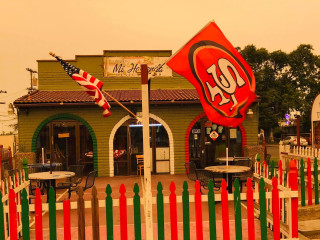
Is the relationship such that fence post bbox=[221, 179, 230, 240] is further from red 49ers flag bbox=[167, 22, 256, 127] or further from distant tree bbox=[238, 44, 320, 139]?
distant tree bbox=[238, 44, 320, 139]

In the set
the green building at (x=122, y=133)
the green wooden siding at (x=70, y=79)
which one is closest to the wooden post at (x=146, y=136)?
the green building at (x=122, y=133)

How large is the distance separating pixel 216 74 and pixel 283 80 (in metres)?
35.5

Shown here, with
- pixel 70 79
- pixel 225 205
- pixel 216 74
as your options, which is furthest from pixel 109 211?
pixel 70 79

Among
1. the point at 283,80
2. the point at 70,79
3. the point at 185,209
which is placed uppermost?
the point at 283,80

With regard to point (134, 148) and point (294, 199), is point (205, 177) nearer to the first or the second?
point (294, 199)

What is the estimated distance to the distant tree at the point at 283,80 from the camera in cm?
3534

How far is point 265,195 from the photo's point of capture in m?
4.69

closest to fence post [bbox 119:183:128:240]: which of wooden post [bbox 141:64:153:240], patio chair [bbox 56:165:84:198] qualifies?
wooden post [bbox 141:64:153:240]

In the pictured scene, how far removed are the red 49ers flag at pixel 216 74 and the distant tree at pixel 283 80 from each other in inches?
1265

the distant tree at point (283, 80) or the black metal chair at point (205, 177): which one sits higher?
the distant tree at point (283, 80)

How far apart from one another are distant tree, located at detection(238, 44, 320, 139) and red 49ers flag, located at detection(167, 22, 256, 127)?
1265 inches

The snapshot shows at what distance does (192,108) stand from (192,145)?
5.52 ft

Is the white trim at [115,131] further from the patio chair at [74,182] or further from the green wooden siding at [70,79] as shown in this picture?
the patio chair at [74,182]

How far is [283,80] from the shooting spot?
3716 centimetres
